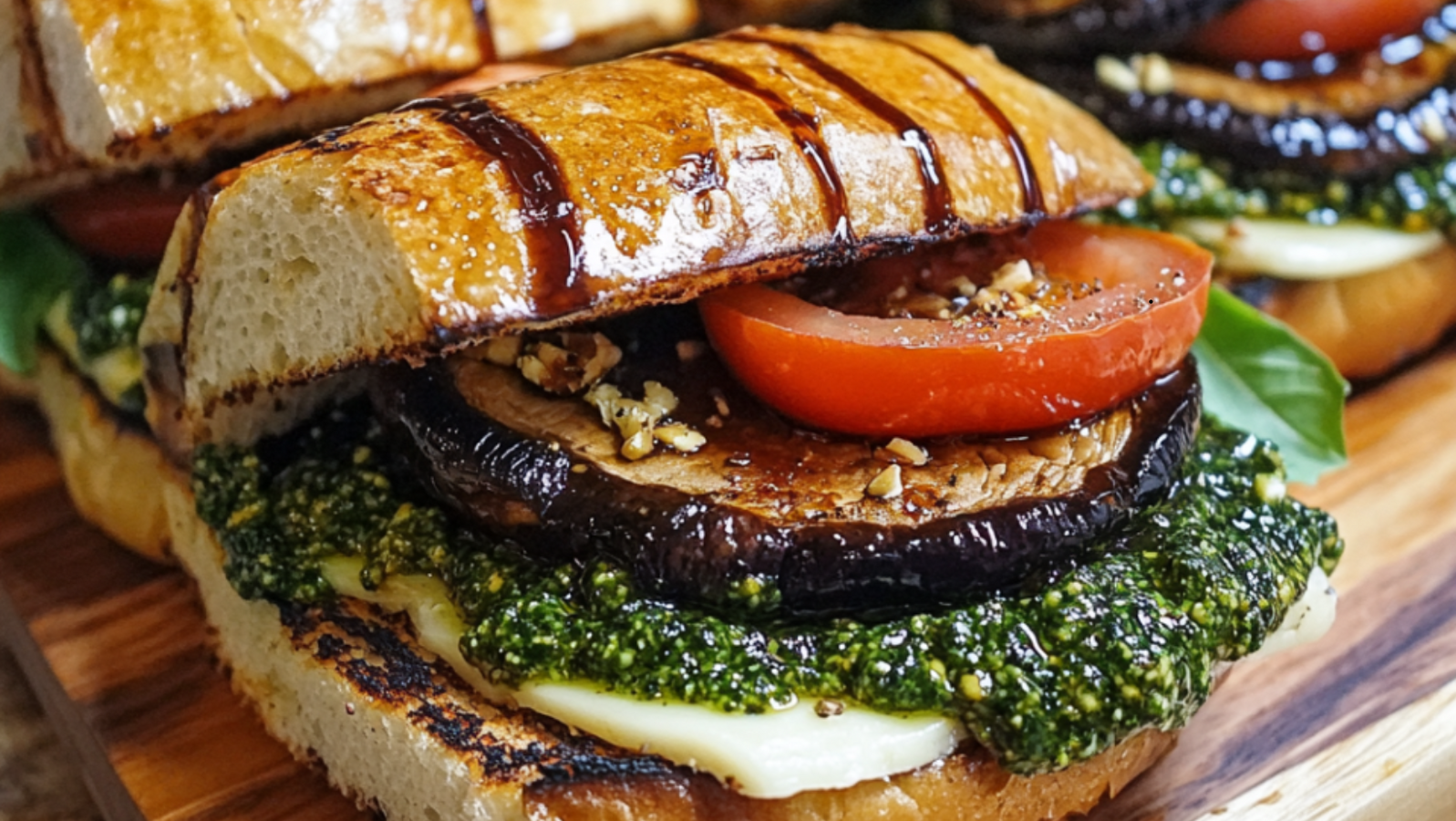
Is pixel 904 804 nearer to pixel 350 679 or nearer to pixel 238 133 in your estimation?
pixel 350 679

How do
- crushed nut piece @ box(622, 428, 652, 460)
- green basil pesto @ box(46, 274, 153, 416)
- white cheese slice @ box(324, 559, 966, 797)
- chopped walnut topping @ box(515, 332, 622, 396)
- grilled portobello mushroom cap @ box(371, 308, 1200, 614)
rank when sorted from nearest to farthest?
white cheese slice @ box(324, 559, 966, 797)
grilled portobello mushroom cap @ box(371, 308, 1200, 614)
crushed nut piece @ box(622, 428, 652, 460)
chopped walnut topping @ box(515, 332, 622, 396)
green basil pesto @ box(46, 274, 153, 416)

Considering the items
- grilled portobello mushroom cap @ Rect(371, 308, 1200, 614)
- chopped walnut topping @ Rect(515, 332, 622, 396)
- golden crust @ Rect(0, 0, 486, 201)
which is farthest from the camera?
golden crust @ Rect(0, 0, 486, 201)

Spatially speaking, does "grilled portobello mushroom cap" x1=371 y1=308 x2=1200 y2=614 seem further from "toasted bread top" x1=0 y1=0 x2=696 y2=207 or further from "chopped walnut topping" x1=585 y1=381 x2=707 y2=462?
"toasted bread top" x1=0 y1=0 x2=696 y2=207

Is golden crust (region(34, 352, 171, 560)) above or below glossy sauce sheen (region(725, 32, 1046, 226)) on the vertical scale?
below

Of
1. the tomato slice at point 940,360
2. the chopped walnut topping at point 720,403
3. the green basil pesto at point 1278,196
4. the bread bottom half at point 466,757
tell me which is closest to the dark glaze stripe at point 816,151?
the tomato slice at point 940,360

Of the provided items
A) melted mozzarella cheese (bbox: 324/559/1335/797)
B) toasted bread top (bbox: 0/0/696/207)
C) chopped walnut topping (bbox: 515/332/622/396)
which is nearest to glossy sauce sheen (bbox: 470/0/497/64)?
toasted bread top (bbox: 0/0/696/207)

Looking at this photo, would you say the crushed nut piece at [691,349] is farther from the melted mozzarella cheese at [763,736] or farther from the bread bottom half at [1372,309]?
the bread bottom half at [1372,309]
